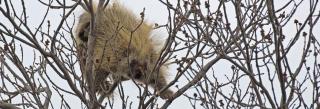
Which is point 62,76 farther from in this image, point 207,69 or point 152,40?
point 152,40

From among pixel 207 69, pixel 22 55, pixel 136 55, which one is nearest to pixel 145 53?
pixel 136 55

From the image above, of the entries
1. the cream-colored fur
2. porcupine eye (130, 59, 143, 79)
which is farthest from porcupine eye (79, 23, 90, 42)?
porcupine eye (130, 59, 143, 79)

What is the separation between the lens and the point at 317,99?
134 inches

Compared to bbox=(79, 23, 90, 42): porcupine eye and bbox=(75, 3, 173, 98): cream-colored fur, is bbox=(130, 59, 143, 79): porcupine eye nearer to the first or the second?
bbox=(75, 3, 173, 98): cream-colored fur

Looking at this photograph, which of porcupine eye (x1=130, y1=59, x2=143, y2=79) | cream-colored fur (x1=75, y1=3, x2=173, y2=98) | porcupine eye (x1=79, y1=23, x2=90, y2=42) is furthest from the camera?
porcupine eye (x1=79, y1=23, x2=90, y2=42)

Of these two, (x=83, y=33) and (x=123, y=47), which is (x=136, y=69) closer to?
(x=123, y=47)

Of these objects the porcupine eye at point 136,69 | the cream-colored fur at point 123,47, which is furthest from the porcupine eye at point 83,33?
the porcupine eye at point 136,69

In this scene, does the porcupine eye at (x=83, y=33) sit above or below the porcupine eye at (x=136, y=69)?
above

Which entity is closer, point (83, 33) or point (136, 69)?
point (136, 69)

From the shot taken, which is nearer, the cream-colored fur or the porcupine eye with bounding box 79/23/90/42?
the cream-colored fur

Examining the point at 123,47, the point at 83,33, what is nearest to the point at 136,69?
the point at 123,47

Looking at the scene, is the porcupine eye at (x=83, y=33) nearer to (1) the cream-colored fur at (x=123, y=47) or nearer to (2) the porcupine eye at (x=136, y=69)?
(1) the cream-colored fur at (x=123, y=47)

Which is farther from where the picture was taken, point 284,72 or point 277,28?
point 284,72

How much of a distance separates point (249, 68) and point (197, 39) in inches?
32.5
